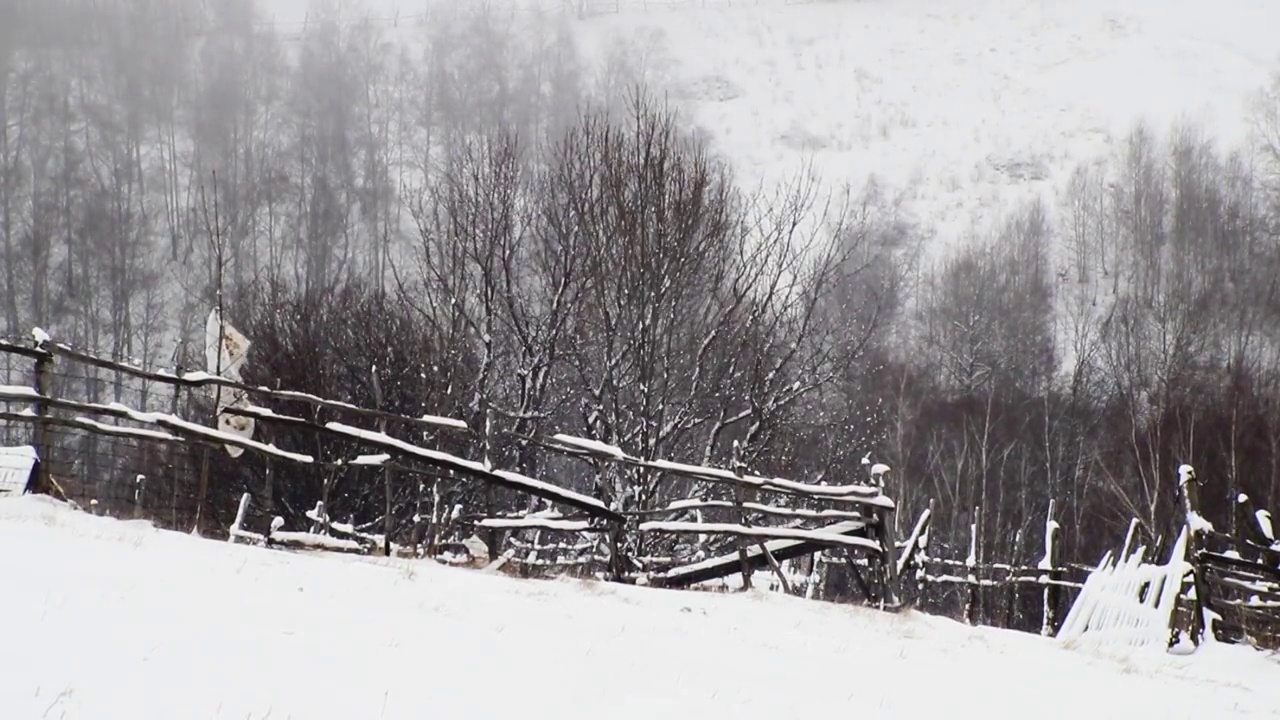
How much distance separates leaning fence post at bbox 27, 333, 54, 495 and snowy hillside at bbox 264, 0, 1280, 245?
48.9 metres

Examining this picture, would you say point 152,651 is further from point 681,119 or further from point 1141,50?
point 1141,50

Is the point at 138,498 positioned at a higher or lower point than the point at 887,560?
lower

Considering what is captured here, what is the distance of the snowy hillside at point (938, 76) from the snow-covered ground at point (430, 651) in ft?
164

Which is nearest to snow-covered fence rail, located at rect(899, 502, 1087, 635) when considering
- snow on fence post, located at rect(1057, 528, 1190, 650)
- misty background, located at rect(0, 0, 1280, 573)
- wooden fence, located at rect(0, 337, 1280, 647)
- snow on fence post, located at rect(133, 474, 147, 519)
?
misty background, located at rect(0, 0, 1280, 573)

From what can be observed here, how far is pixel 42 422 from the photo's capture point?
9820mm

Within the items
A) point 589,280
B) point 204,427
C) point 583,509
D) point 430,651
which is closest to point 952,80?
point 589,280

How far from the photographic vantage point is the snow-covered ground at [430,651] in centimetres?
376

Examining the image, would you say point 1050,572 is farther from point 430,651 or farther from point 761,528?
point 430,651

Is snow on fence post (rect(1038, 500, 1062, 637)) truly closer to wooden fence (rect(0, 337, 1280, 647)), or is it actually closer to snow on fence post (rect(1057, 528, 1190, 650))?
wooden fence (rect(0, 337, 1280, 647))

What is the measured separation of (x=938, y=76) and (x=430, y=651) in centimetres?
8147

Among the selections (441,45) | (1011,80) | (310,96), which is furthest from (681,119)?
(1011,80)

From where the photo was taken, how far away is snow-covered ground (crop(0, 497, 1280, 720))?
12.3 ft

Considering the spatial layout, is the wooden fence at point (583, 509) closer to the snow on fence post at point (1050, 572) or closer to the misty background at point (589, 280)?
the misty background at point (589, 280)

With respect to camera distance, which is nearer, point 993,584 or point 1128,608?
point 1128,608
